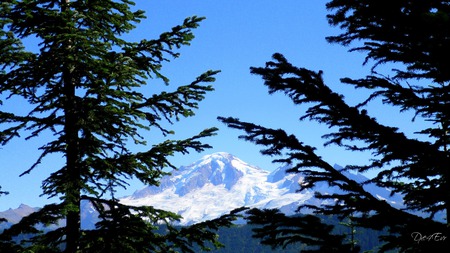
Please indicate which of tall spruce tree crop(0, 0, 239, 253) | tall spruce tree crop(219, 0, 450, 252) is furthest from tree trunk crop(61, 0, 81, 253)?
tall spruce tree crop(219, 0, 450, 252)

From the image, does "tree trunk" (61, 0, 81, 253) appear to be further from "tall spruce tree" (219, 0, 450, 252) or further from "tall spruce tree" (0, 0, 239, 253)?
"tall spruce tree" (219, 0, 450, 252)

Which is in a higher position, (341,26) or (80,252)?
(341,26)

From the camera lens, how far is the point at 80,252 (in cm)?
941

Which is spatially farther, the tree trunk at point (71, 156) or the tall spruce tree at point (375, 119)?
the tree trunk at point (71, 156)

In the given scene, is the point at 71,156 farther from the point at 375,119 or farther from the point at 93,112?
the point at 375,119

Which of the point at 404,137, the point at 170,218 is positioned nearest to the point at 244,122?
the point at 404,137

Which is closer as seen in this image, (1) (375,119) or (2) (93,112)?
(1) (375,119)

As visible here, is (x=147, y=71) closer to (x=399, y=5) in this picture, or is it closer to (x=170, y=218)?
(x=170, y=218)

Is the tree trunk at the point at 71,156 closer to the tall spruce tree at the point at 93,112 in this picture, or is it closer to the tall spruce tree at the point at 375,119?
the tall spruce tree at the point at 93,112

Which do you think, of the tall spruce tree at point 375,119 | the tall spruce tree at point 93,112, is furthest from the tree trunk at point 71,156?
the tall spruce tree at point 375,119

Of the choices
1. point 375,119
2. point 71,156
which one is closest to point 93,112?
point 71,156

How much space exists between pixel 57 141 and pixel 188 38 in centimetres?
429

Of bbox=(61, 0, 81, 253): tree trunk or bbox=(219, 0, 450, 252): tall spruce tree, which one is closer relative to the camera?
bbox=(219, 0, 450, 252): tall spruce tree

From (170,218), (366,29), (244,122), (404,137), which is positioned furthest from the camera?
(170,218)
